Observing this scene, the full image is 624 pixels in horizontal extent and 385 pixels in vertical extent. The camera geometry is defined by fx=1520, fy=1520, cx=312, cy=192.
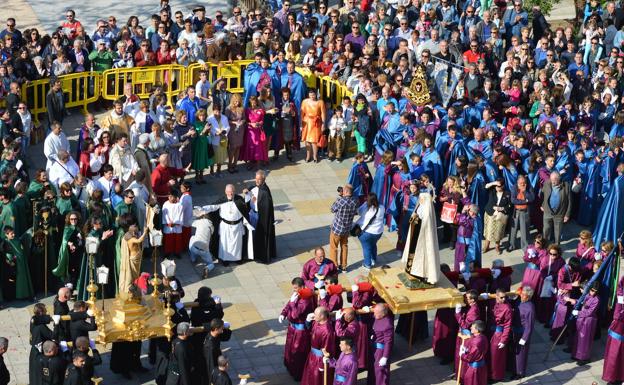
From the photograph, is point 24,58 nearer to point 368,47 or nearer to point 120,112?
point 120,112

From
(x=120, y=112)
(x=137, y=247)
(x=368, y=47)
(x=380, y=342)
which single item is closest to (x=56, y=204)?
(x=137, y=247)

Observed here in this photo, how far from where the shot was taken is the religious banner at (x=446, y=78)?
31.2 metres

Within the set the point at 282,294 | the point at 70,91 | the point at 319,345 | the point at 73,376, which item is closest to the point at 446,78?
the point at 70,91

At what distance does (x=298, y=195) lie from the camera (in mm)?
29219

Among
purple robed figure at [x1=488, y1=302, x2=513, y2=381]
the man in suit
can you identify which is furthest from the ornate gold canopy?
purple robed figure at [x1=488, y1=302, x2=513, y2=381]

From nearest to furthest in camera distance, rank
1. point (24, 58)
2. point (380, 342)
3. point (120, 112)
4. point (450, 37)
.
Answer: point (380, 342) < point (120, 112) < point (24, 58) < point (450, 37)

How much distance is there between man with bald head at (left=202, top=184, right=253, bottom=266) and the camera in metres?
A: 25.7

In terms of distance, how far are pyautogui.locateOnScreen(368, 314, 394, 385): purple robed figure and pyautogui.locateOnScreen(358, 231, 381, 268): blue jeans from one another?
377cm

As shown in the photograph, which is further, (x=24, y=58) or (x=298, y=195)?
(x=24, y=58)

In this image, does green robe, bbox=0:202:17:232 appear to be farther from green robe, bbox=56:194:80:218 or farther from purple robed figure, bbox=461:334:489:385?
purple robed figure, bbox=461:334:489:385

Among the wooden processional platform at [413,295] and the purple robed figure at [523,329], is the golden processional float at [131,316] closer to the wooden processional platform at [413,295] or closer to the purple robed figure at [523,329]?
the wooden processional platform at [413,295]

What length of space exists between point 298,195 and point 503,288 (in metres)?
7.05

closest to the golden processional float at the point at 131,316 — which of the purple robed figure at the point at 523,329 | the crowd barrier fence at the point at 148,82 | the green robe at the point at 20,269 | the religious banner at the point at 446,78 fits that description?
the green robe at the point at 20,269

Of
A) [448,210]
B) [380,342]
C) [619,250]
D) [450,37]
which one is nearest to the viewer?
[380,342]
